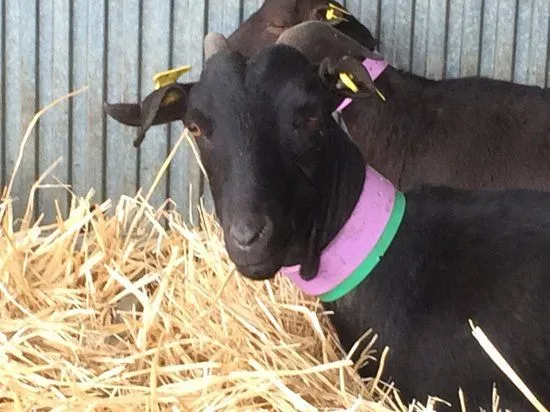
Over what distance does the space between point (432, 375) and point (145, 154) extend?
215cm

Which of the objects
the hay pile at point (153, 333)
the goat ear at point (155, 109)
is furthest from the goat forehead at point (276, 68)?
the hay pile at point (153, 333)

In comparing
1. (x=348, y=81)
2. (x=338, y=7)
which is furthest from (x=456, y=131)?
(x=348, y=81)

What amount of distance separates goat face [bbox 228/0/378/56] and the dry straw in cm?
92

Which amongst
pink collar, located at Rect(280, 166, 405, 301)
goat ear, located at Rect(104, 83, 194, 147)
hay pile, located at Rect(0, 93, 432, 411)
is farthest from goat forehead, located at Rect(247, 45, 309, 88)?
hay pile, located at Rect(0, 93, 432, 411)

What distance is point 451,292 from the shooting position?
2.75 m

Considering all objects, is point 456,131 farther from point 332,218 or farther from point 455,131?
point 332,218

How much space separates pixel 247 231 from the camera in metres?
2.52

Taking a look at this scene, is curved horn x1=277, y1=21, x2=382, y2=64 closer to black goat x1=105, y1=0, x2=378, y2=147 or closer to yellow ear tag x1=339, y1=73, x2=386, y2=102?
yellow ear tag x1=339, y1=73, x2=386, y2=102

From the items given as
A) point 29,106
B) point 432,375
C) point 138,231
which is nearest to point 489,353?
point 432,375

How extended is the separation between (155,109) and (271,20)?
162 centimetres

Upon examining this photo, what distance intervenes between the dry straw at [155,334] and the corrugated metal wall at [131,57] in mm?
725

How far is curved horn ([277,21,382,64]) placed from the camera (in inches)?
124

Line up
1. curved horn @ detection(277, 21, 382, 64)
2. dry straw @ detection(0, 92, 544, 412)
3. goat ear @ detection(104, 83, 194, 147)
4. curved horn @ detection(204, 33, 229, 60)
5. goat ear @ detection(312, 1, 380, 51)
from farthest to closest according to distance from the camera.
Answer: goat ear @ detection(312, 1, 380, 51) → curved horn @ detection(204, 33, 229, 60) → curved horn @ detection(277, 21, 382, 64) → goat ear @ detection(104, 83, 194, 147) → dry straw @ detection(0, 92, 544, 412)

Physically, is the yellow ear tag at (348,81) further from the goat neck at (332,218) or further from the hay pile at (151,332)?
the hay pile at (151,332)
